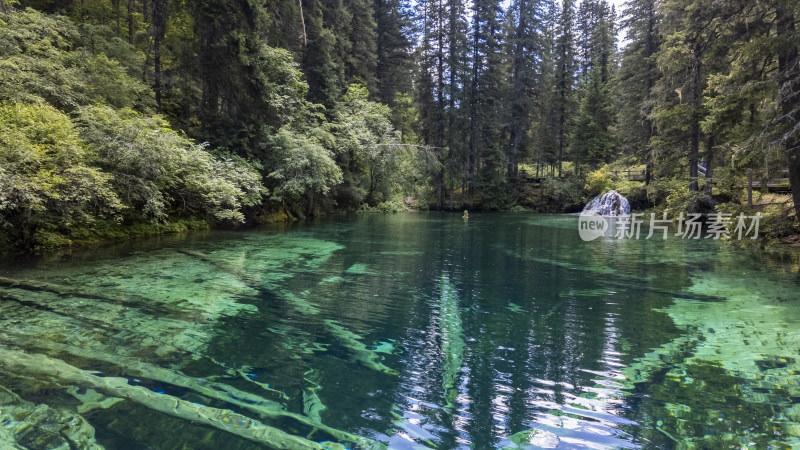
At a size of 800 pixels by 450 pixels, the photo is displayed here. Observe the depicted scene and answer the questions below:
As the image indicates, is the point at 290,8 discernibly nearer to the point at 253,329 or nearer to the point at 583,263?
the point at 583,263

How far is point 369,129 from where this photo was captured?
80.4 ft

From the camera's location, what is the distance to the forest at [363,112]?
873 cm

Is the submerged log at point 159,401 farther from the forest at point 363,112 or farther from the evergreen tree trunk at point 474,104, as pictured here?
the evergreen tree trunk at point 474,104

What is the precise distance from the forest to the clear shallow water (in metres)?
2.76

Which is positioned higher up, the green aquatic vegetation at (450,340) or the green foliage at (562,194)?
the green foliage at (562,194)

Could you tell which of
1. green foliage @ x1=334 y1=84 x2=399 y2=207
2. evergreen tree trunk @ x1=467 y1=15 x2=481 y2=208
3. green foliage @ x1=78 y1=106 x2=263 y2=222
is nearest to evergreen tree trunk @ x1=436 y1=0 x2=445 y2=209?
evergreen tree trunk @ x1=467 y1=15 x2=481 y2=208

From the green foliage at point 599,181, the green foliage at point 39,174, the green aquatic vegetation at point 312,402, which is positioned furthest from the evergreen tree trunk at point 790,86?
the green foliage at point 599,181

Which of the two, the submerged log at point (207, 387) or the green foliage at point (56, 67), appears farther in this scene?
the green foliage at point (56, 67)

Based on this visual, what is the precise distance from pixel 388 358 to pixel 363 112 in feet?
71.5

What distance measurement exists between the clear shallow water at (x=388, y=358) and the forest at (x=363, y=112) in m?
2.76

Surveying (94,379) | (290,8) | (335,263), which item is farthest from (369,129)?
(94,379)

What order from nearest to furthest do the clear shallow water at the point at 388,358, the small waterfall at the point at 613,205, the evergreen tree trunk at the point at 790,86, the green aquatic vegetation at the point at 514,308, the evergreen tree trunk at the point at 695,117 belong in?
the clear shallow water at the point at 388,358 < the green aquatic vegetation at the point at 514,308 < the evergreen tree trunk at the point at 790,86 < the evergreen tree trunk at the point at 695,117 < the small waterfall at the point at 613,205

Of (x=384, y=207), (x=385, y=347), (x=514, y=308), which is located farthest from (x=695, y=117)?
(x=384, y=207)

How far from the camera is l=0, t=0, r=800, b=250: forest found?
8.73 meters
